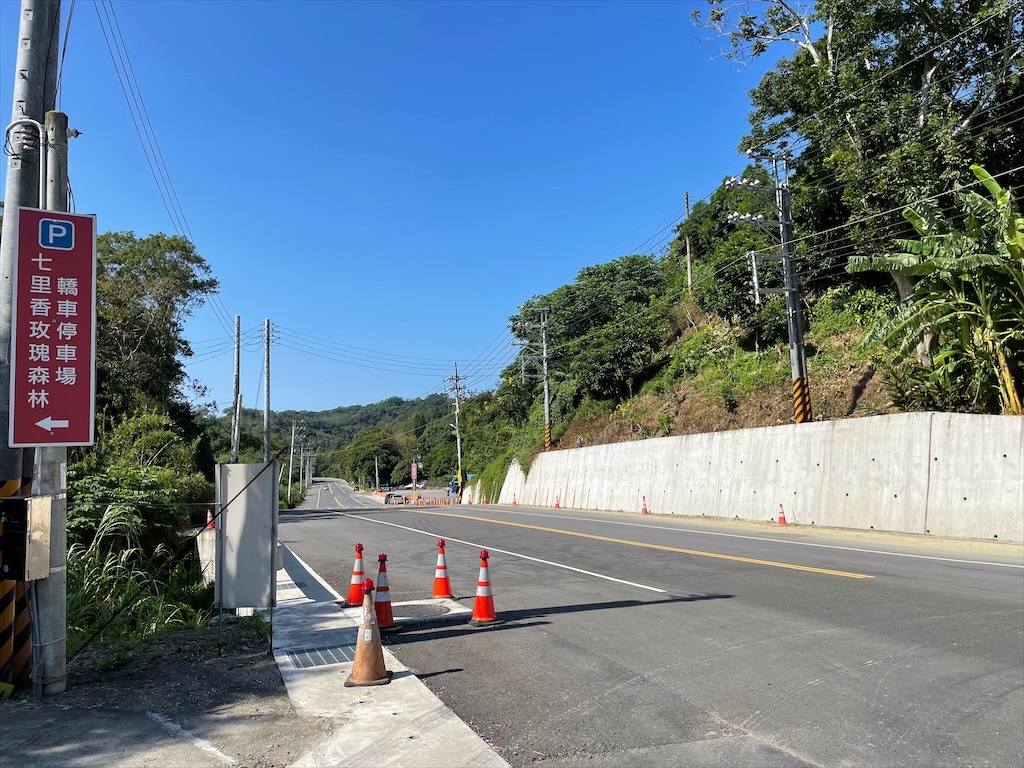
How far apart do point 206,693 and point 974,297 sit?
20464mm

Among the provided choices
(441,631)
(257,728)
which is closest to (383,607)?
(441,631)

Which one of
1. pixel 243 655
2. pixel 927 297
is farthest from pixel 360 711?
pixel 927 297

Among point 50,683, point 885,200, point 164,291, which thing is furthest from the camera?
point 164,291

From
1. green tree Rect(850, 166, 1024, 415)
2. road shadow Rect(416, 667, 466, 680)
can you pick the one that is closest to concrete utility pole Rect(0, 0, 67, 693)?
road shadow Rect(416, 667, 466, 680)

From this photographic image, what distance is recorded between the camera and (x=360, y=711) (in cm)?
513

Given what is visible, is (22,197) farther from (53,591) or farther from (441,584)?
(441,584)

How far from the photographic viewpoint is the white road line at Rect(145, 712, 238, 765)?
4344mm

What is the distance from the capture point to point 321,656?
6695 mm

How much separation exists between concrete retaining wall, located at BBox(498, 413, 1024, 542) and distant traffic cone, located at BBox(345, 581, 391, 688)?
49.7 ft

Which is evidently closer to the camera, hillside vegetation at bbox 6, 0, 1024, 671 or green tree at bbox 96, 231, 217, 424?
hillside vegetation at bbox 6, 0, 1024, 671

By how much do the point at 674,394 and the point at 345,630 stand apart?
30.1m

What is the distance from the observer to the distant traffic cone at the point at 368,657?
5734 mm

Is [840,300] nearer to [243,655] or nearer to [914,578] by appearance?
[914,578]

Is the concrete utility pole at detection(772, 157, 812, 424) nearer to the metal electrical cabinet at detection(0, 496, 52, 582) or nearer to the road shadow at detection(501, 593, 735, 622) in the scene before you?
the road shadow at detection(501, 593, 735, 622)
